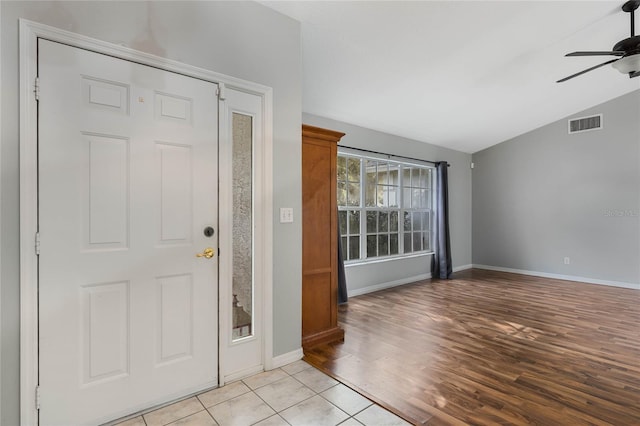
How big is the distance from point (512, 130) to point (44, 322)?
6903 millimetres

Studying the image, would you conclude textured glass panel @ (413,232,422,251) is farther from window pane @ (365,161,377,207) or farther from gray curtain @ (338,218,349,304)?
gray curtain @ (338,218,349,304)

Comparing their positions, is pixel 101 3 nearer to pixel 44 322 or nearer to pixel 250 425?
pixel 44 322

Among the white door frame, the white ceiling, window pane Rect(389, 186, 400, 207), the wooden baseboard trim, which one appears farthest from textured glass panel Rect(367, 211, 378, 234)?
the white door frame

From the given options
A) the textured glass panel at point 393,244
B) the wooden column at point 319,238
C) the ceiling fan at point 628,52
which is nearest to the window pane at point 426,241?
the textured glass panel at point 393,244

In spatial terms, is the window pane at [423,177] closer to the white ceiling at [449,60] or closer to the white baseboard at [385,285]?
the white ceiling at [449,60]

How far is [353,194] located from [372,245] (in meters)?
0.89

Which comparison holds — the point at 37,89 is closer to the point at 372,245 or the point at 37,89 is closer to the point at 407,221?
the point at 372,245

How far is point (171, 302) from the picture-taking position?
79.1 inches

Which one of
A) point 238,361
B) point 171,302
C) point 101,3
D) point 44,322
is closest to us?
point 44,322

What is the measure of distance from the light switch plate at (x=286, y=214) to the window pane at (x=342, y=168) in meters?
2.24

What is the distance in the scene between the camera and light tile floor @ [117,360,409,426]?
5.94ft

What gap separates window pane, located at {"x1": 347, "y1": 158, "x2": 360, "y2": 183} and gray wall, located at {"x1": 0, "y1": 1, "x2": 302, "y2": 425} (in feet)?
7.47

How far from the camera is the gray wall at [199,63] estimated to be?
5.04 ft

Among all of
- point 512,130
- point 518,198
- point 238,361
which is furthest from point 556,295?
point 238,361
